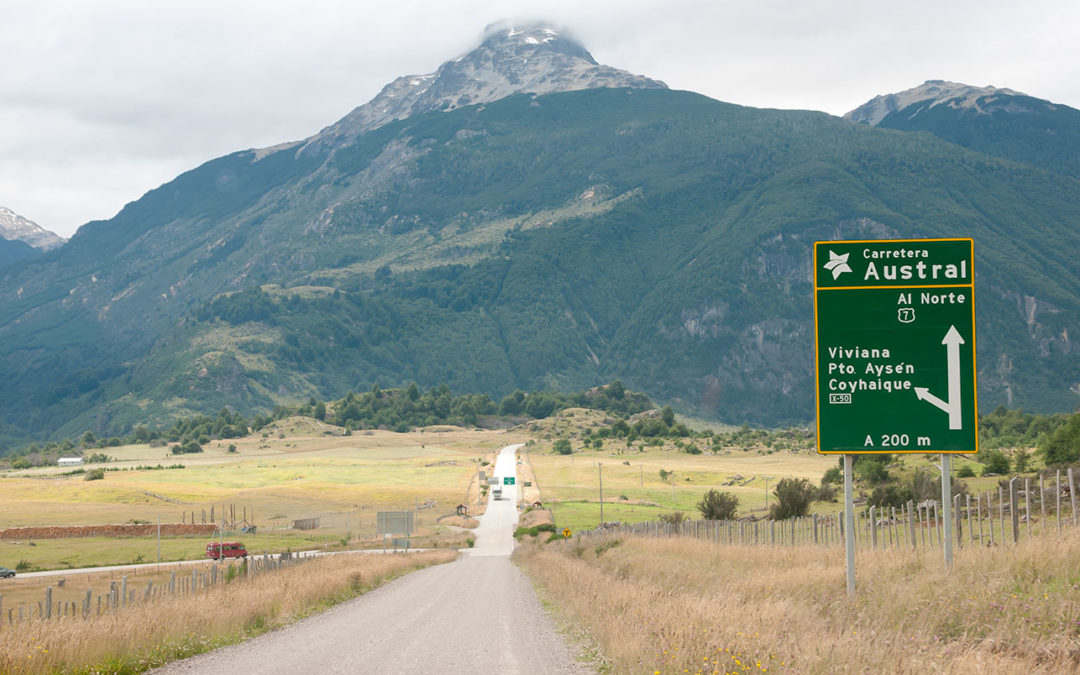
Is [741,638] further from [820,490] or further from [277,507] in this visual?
[277,507]

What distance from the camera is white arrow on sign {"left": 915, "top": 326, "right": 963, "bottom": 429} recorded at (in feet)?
47.0

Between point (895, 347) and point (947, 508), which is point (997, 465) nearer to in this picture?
point (947, 508)

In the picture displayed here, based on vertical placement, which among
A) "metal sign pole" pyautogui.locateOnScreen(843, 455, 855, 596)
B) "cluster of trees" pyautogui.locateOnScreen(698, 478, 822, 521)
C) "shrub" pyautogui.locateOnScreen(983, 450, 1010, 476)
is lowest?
"cluster of trees" pyautogui.locateOnScreen(698, 478, 822, 521)

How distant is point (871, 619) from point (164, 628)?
12.8m

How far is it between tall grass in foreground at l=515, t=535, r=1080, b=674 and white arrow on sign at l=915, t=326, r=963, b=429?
2.28m

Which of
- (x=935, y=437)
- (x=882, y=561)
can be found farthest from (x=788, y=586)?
(x=935, y=437)

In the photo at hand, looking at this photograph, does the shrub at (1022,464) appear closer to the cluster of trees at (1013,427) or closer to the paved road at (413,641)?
the paved road at (413,641)

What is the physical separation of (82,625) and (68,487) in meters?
128

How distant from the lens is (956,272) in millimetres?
14492

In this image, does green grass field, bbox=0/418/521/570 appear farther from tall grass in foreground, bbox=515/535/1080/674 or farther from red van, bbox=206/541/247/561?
tall grass in foreground, bbox=515/535/1080/674

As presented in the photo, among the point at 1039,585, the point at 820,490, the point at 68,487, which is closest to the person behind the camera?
the point at 1039,585

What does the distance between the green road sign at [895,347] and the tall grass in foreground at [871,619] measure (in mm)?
2082

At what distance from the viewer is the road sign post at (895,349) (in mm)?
14344

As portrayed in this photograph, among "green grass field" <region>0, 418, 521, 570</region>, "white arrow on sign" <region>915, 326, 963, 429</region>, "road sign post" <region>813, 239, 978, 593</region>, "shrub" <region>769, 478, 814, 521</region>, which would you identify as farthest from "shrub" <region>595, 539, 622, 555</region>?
"green grass field" <region>0, 418, 521, 570</region>
